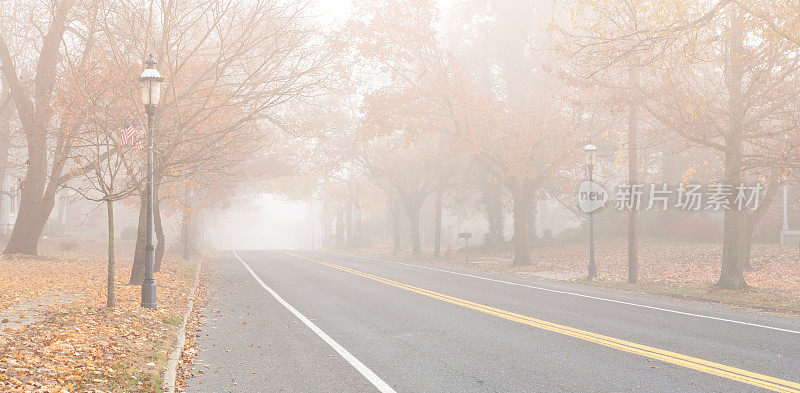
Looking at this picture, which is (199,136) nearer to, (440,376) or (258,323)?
(258,323)

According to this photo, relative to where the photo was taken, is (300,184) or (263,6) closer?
(263,6)

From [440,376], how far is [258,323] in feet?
17.8

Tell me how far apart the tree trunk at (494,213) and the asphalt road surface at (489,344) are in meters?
24.3

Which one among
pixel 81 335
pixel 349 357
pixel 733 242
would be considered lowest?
pixel 349 357

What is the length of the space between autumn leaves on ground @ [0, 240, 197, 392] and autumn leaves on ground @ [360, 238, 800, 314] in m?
12.4

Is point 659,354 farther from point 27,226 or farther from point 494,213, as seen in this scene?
point 494,213

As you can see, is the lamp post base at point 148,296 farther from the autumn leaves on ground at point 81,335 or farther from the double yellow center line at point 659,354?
the double yellow center line at point 659,354

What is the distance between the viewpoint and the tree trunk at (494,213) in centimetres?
4097

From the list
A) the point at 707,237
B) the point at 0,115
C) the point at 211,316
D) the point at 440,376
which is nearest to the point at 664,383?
the point at 440,376

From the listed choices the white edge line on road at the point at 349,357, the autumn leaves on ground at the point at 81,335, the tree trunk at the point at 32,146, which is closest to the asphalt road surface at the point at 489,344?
the white edge line on road at the point at 349,357

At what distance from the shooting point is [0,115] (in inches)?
1337

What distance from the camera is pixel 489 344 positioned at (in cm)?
948

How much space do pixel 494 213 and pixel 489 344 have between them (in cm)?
3223

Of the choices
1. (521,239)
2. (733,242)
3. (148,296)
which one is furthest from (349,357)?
(521,239)
